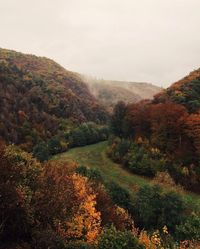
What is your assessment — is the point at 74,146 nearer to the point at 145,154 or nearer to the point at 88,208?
the point at 145,154

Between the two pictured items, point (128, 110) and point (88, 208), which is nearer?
point (88, 208)

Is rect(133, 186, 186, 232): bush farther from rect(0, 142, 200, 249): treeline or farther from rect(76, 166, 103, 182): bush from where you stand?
rect(76, 166, 103, 182): bush

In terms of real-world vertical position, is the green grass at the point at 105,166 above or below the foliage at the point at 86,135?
below

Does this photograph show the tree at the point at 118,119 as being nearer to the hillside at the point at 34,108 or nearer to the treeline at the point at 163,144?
the treeline at the point at 163,144

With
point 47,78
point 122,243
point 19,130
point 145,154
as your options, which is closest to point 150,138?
point 145,154

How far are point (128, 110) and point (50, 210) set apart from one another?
64321mm

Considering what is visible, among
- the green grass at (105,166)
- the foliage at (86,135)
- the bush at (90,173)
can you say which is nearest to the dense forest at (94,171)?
the bush at (90,173)

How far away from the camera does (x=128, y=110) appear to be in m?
105

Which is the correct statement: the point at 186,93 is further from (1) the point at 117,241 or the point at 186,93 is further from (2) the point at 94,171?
(1) the point at 117,241

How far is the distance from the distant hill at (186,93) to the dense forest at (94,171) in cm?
28

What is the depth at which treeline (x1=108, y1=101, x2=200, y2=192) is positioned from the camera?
83938mm

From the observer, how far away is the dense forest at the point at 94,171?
41.0 meters

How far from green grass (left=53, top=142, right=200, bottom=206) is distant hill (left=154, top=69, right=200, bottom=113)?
2135 cm

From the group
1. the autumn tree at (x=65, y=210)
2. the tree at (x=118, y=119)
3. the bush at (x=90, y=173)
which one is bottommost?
the bush at (x=90, y=173)
